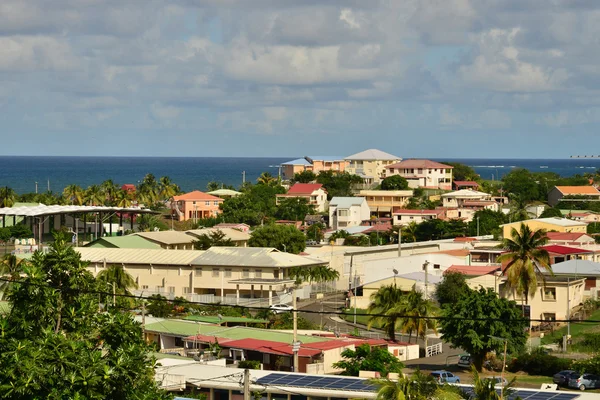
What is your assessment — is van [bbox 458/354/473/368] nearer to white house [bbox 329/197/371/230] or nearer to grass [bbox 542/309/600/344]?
grass [bbox 542/309/600/344]

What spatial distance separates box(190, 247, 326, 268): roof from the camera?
71.8 metres

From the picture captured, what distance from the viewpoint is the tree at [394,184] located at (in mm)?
141250

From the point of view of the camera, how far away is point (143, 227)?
375 ft

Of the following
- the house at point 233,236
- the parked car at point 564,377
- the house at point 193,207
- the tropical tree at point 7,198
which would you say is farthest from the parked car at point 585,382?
the house at point 193,207

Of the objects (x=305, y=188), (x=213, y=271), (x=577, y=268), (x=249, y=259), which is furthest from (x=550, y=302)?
(x=305, y=188)

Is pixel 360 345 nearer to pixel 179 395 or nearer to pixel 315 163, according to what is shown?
pixel 179 395

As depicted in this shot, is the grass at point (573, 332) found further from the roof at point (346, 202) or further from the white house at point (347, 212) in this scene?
the roof at point (346, 202)

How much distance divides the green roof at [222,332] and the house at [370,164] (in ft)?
338

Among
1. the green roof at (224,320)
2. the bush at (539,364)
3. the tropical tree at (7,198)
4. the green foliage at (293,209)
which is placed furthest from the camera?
the green foliage at (293,209)

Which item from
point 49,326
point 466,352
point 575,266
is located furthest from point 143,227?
point 49,326

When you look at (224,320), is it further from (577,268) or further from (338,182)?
(338,182)

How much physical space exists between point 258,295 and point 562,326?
20000 mm

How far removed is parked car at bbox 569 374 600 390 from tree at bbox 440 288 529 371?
4520mm

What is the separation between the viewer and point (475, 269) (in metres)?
71.4
